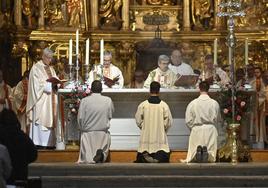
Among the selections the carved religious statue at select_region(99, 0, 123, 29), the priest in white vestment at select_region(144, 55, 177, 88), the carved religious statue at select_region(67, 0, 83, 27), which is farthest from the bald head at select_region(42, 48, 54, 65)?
the carved religious statue at select_region(99, 0, 123, 29)

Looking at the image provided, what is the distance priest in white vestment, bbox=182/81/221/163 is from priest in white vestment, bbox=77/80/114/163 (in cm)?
148

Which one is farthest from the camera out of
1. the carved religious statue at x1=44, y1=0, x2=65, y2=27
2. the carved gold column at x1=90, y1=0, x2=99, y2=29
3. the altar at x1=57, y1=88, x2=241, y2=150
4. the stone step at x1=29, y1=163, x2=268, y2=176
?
the carved gold column at x1=90, y1=0, x2=99, y2=29

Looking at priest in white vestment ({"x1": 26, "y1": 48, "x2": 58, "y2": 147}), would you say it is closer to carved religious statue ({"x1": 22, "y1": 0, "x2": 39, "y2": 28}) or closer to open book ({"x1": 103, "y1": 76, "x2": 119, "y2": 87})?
open book ({"x1": 103, "y1": 76, "x2": 119, "y2": 87})

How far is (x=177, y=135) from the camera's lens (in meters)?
18.9

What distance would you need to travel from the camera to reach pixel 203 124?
17.5 m

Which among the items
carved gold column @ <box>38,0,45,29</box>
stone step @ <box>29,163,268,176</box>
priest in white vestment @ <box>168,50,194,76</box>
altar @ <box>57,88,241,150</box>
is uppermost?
carved gold column @ <box>38,0,45,29</box>

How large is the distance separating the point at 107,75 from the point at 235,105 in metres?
3.00

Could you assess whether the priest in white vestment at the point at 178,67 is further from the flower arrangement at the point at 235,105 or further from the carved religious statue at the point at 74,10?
the carved religious statue at the point at 74,10

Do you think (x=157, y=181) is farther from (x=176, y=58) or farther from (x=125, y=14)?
(x=125, y=14)

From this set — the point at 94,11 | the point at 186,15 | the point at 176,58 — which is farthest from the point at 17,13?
the point at 176,58

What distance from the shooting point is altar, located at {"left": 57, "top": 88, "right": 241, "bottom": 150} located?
18859 millimetres

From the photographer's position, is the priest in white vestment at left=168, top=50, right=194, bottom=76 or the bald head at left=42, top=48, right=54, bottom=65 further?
the priest in white vestment at left=168, top=50, right=194, bottom=76

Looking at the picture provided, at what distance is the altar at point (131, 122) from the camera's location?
18859 millimetres

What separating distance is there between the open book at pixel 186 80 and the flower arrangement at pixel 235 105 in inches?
24.0
